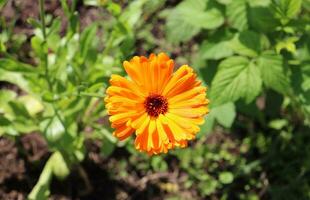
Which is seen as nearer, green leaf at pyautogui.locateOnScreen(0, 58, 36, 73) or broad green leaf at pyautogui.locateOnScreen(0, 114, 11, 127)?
green leaf at pyautogui.locateOnScreen(0, 58, 36, 73)

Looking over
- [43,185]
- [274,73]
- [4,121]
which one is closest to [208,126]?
[274,73]

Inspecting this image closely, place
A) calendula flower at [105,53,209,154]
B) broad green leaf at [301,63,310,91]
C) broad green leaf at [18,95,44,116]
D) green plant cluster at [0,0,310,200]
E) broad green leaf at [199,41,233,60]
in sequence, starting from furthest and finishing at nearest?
1. broad green leaf at [18,95,44,116]
2. broad green leaf at [199,41,233,60]
3. broad green leaf at [301,63,310,91]
4. green plant cluster at [0,0,310,200]
5. calendula flower at [105,53,209,154]

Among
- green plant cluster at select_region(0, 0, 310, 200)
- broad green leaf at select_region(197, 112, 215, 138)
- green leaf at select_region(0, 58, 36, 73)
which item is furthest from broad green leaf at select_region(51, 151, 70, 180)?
broad green leaf at select_region(197, 112, 215, 138)

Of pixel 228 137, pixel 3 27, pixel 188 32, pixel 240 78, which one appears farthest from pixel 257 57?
pixel 3 27

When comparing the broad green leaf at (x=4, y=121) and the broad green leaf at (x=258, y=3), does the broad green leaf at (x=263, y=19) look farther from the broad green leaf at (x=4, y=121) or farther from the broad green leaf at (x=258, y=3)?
the broad green leaf at (x=4, y=121)

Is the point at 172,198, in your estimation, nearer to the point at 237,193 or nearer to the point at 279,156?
the point at 237,193

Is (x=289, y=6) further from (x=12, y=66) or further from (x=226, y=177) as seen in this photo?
(x=12, y=66)

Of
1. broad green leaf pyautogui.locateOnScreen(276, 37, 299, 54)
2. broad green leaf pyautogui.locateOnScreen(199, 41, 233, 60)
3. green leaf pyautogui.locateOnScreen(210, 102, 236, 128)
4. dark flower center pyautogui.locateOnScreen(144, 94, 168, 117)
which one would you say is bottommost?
green leaf pyautogui.locateOnScreen(210, 102, 236, 128)

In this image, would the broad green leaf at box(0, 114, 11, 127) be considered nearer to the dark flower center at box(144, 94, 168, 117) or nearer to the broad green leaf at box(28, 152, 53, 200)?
the broad green leaf at box(28, 152, 53, 200)

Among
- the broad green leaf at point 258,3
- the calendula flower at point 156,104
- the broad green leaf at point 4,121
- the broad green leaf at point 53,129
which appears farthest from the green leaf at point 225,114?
the broad green leaf at point 4,121
